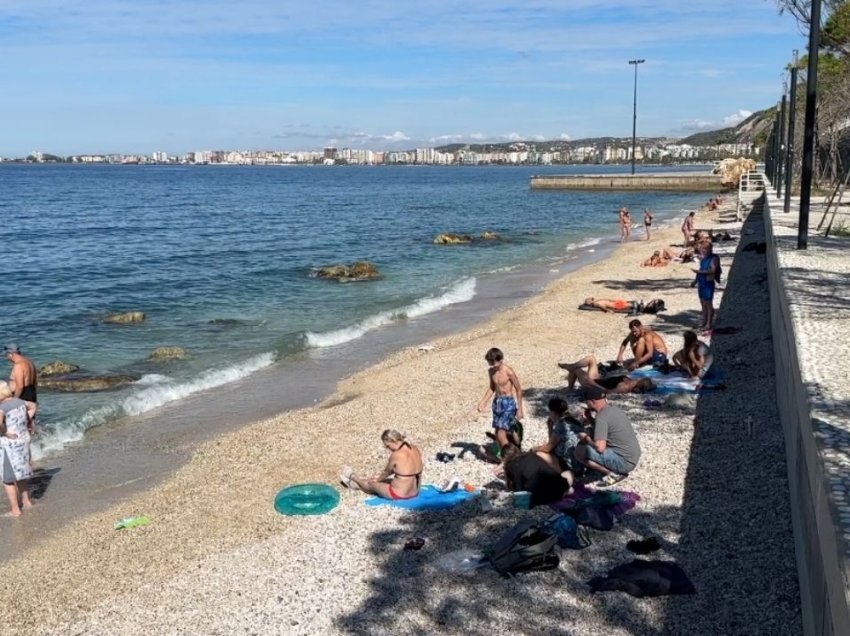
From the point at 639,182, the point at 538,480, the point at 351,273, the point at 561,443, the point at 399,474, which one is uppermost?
the point at 639,182

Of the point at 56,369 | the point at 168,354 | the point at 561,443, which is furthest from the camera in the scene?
the point at 168,354

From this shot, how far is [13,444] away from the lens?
9594 millimetres

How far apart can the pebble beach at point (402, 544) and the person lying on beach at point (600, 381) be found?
25 centimetres

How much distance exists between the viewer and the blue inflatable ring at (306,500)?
8.89 metres

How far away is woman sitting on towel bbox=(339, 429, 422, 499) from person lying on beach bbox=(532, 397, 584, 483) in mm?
1286

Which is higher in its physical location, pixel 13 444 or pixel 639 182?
pixel 639 182

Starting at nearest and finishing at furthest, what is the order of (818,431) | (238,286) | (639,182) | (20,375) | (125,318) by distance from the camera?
(818,431) < (20,375) < (125,318) < (238,286) < (639,182)

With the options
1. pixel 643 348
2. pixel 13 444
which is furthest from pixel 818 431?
pixel 13 444

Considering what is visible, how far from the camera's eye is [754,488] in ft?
26.2

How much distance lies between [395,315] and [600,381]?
11.2 metres

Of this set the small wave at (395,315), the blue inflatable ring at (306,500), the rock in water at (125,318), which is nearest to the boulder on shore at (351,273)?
the small wave at (395,315)

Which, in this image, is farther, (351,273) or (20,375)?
(351,273)

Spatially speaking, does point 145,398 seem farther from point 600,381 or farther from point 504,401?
point 600,381

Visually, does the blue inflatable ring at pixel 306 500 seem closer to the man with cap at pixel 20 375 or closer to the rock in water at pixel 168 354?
the man with cap at pixel 20 375
